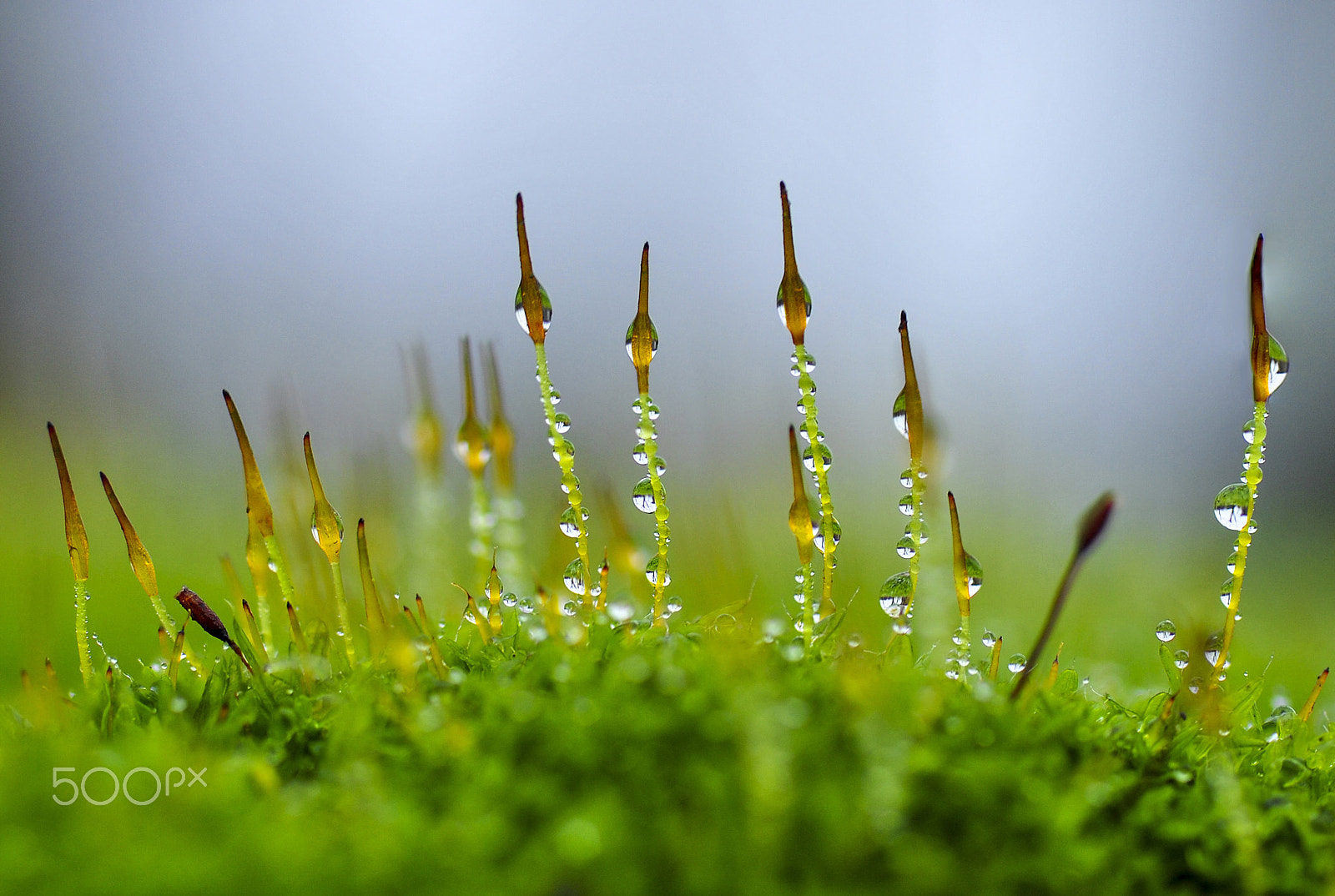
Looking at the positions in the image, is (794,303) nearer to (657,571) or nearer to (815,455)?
(815,455)

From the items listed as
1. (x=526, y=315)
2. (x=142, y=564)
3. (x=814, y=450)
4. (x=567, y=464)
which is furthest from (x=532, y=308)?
(x=142, y=564)

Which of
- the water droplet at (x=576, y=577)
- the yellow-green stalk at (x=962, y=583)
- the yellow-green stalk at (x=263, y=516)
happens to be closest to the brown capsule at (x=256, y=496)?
the yellow-green stalk at (x=263, y=516)

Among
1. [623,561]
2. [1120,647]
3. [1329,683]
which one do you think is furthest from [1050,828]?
[1329,683]

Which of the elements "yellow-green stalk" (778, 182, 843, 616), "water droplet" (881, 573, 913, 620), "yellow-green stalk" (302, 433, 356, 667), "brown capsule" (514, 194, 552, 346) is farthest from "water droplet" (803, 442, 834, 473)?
"yellow-green stalk" (302, 433, 356, 667)

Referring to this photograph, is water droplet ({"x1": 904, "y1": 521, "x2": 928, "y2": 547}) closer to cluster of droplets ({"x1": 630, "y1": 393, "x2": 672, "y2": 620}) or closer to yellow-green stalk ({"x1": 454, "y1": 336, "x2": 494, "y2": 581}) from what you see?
cluster of droplets ({"x1": 630, "y1": 393, "x2": 672, "y2": 620})

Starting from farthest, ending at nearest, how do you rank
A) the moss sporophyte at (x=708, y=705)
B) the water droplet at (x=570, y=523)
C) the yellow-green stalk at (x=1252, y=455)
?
the water droplet at (x=570, y=523)
the yellow-green stalk at (x=1252, y=455)
the moss sporophyte at (x=708, y=705)

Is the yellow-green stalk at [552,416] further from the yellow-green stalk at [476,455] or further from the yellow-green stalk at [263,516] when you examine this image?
Result: the yellow-green stalk at [263,516]
